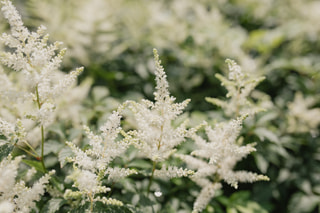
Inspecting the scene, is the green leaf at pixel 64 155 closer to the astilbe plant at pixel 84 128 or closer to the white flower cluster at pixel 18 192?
the astilbe plant at pixel 84 128

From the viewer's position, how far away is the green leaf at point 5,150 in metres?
1.84

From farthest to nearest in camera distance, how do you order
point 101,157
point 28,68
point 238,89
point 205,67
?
point 205,67 < point 238,89 < point 101,157 < point 28,68

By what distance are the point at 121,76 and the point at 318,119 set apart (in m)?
2.62

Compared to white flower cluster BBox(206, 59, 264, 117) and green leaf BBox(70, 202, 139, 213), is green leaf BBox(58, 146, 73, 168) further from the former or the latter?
white flower cluster BBox(206, 59, 264, 117)

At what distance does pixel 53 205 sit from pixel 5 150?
1.73ft

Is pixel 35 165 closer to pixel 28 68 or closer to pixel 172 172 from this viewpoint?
pixel 28 68

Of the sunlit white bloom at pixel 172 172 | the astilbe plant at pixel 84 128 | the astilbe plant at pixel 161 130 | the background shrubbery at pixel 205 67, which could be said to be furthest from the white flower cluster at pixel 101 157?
the background shrubbery at pixel 205 67

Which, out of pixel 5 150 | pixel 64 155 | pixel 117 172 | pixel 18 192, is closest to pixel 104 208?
pixel 117 172

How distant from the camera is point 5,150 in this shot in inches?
73.7

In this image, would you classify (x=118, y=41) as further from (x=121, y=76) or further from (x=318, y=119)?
(x=318, y=119)

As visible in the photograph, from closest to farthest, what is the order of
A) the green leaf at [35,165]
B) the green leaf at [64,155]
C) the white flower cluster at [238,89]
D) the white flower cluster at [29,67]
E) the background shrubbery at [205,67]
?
the white flower cluster at [29,67] → the green leaf at [64,155] → the green leaf at [35,165] → the white flower cluster at [238,89] → the background shrubbery at [205,67]

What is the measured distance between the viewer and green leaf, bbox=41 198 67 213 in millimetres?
1893

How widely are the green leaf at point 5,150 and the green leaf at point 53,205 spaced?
1.56 feet

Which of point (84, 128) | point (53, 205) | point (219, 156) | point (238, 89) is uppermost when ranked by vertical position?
point (238, 89)
